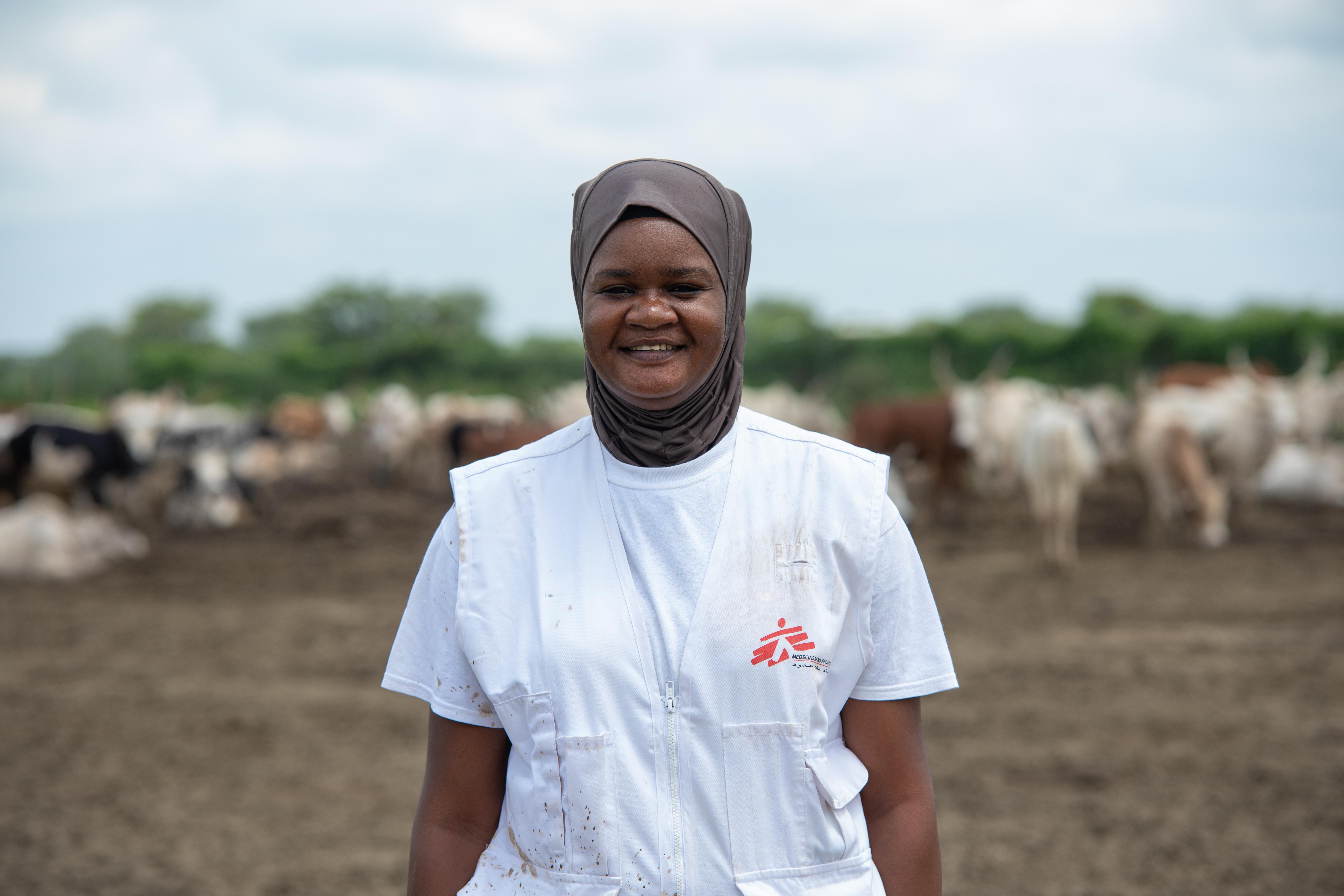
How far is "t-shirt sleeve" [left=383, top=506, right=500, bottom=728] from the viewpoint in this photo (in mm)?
1594

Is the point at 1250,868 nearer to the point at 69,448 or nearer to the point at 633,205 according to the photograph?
the point at 633,205

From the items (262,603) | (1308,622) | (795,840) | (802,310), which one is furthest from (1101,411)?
(802,310)

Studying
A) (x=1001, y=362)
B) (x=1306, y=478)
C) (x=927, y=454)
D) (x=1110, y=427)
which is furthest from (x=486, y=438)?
(x=1001, y=362)

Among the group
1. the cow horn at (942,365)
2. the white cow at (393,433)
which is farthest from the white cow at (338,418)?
the cow horn at (942,365)

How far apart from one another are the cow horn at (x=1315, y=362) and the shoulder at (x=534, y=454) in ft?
61.0

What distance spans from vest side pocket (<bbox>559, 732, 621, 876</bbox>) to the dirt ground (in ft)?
11.1

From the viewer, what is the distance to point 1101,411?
15.1 m

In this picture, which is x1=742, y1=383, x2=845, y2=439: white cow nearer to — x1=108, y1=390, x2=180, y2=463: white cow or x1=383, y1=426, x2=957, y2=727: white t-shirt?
x1=108, y1=390, x2=180, y2=463: white cow

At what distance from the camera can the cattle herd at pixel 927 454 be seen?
11938 millimetres

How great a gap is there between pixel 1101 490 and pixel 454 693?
17601 millimetres

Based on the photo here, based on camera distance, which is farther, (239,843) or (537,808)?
(239,843)

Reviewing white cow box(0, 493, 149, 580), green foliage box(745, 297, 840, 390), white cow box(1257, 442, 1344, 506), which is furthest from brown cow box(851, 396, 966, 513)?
green foliage box(745, 297, 840, 390)

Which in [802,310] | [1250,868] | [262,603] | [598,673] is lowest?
[1250,868]

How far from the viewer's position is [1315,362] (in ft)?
59.6
